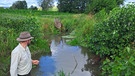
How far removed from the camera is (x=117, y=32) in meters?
10.6

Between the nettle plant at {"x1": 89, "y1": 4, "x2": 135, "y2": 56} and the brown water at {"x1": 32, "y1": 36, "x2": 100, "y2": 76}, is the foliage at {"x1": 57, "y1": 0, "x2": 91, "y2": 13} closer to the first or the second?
the brown water at {"x1": 32, "y1": 36, "x2": 100, "y2": 76}

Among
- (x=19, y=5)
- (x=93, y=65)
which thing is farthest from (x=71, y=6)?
(x=93, y=65)

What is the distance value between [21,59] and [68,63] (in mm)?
5726

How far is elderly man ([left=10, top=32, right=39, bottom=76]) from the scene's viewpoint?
19.7 ft

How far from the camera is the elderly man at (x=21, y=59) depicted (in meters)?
6.00

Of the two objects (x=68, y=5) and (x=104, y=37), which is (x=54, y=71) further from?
(x=68, y=5)

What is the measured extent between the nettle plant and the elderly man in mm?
4834

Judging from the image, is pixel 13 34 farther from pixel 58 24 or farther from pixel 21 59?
pixel 58 24

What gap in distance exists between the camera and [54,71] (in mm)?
10469

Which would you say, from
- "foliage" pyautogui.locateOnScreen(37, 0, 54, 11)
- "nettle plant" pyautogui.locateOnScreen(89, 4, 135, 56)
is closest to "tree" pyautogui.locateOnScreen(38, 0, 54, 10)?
"foliage" pyautogui.locateOnScreen(37, 0, 54, 11)

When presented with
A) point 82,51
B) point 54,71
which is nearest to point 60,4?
point 82,51

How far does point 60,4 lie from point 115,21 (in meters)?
51.0

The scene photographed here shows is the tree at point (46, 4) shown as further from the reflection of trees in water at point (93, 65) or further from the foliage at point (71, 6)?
the reflection of trees in water at point (93, 65)

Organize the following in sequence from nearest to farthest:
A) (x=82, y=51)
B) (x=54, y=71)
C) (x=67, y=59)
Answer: (x=54, y=71)
(x=67, y=59)
(x=82, y=51)
